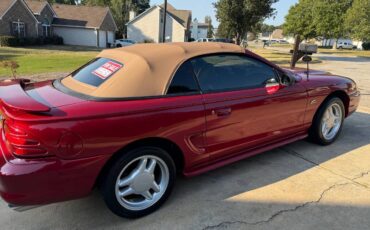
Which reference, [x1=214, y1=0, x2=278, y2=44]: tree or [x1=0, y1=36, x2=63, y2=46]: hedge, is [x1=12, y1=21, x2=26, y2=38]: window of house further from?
[x1=214, y1=0, x2=278, y2=44]: tree

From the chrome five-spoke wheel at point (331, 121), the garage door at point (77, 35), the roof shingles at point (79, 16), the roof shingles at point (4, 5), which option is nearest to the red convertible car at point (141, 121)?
the chrome five-spoke wheel at point (331, 121)

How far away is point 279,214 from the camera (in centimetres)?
301

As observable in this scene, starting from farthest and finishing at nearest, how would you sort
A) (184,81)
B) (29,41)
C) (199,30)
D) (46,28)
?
(199,30) < (46,28) < (29,41) < (184,81)

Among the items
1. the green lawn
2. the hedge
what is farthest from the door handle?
the hedge

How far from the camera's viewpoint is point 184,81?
123 inches

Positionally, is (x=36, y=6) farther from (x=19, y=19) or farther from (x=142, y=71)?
(x=142, y=71)

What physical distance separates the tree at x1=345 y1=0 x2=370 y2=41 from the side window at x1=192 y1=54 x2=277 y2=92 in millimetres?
47277

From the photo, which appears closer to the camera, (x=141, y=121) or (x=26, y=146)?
(x=26, y=146)

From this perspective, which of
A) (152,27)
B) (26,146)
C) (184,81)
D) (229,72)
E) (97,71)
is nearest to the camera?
(26,146)

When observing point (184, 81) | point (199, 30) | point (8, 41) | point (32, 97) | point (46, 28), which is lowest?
point (8, 41)

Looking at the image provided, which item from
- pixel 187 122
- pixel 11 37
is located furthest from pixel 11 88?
pixel 11 37

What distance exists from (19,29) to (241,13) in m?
25.7

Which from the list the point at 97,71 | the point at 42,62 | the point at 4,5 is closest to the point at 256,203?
the point at 97,71

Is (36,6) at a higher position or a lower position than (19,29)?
higher
